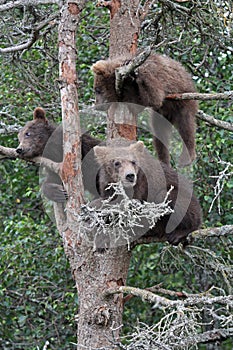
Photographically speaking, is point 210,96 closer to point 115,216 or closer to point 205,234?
point 205,234

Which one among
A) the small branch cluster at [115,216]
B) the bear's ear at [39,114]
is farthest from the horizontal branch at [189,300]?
the bear's ear at [39,114]

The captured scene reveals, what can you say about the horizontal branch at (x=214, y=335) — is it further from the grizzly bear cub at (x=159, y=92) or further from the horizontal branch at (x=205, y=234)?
Answer: the grizzly bear cub at (x=159, y=92)

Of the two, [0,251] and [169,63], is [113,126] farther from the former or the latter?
[0,251]

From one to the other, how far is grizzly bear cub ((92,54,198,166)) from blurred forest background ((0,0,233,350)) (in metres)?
0.49

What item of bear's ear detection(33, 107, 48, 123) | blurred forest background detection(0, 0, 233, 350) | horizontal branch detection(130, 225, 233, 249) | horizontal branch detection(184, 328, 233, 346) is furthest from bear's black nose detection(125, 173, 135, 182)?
blurred forest background detection(0, 0, 233, 350)

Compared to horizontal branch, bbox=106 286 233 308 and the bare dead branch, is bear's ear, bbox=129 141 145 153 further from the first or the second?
Result: horizontal branch, bbox=106 286 233 308

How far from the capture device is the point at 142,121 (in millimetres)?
8047

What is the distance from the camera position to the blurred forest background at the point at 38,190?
7.35 meters

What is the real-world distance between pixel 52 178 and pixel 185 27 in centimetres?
208

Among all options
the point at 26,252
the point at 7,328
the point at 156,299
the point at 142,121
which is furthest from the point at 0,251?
the point at 156,299

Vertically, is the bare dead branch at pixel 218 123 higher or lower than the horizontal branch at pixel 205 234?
higher

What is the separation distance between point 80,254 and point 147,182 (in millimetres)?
1090

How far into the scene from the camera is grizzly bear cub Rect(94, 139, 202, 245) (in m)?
5.42

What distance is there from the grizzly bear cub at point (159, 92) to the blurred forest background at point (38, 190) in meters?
0.49
